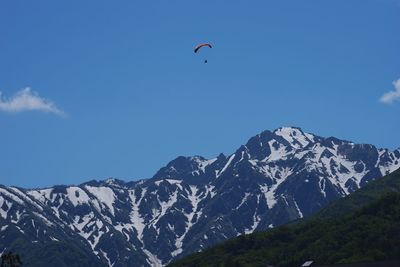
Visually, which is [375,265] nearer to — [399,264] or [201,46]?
[399,264]

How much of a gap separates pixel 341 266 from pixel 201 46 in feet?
217

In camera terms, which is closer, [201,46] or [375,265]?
[375,265]

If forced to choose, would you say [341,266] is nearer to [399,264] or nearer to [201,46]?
[399,264]

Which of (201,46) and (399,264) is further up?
(201,46)

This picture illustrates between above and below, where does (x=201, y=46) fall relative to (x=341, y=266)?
above

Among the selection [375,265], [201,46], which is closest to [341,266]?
[375,265]

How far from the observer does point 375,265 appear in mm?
146500

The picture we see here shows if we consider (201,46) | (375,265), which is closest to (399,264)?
(375,265)

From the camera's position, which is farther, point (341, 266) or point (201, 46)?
point (201, 46)

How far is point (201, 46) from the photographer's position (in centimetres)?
19412

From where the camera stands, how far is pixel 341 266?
497 ft

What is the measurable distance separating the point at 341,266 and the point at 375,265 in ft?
23.9

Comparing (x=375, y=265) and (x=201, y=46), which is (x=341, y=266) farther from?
(x=201, y=46)

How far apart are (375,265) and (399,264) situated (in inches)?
164
